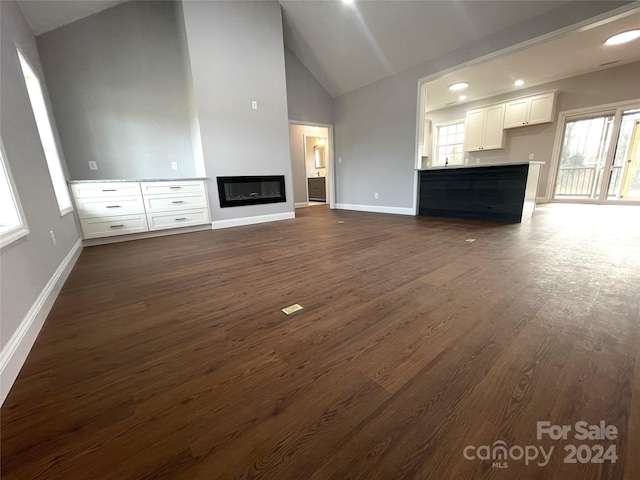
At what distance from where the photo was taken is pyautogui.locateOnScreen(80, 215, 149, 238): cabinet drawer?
3.16 m

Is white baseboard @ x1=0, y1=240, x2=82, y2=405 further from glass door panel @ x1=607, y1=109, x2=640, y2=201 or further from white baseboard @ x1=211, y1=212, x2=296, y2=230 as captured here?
glass door panel @ x1=607, y1=109, x2=640, y2=201

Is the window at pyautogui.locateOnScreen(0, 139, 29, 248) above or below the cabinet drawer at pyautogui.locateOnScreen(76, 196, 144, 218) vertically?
above

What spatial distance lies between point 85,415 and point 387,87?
5.80 m

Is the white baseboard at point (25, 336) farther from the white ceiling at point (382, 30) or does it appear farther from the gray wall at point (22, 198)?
the white ceiling at point (382, 30)

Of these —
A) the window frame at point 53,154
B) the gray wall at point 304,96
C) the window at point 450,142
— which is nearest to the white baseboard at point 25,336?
the window frame at point 53,154

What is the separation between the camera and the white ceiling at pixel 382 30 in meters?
3.29

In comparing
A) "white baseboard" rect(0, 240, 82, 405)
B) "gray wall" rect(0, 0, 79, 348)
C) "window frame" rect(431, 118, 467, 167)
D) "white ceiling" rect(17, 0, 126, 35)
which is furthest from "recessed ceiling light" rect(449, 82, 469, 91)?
"white baseboard" rect(0, 240, 82, 405)

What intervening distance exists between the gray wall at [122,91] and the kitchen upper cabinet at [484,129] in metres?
6.94

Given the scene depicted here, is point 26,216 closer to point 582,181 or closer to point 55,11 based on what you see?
point 55,11

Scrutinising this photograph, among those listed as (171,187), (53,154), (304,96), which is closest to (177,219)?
(171,187)

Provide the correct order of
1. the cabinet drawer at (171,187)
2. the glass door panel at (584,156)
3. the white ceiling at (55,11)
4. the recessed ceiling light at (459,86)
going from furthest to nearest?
the glass door panel at (584,156) < the recessed ceiling light at (459,86) < the cabinet drawer at (171,187) < the white ceiling at (55,11)

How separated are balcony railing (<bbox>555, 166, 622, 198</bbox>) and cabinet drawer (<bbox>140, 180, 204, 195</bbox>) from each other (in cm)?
811

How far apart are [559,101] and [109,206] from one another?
9088 mm

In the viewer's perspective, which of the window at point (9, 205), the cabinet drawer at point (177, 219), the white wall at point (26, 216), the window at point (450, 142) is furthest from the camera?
the window at point (450, 142)
